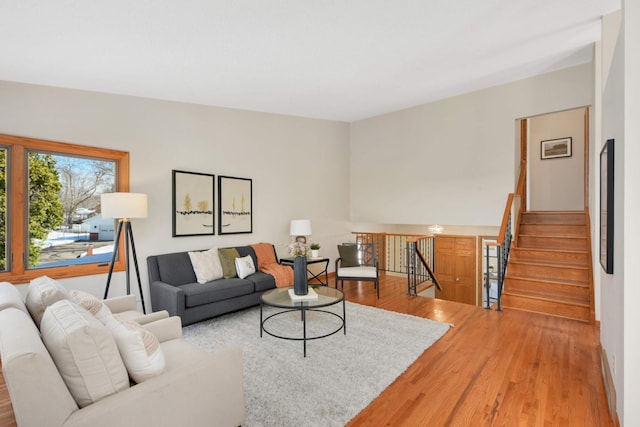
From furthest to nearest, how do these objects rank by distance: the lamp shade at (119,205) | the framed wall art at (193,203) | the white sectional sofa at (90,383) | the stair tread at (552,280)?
the framed wall art at (193,203) < the stair tread at (552,280) < the lamp shade at (119,205) < the white sectional sofa at (90,383)

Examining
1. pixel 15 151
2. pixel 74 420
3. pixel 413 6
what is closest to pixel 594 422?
pixel 74 420

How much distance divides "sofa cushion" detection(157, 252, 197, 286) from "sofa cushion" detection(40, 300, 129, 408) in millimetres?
2585

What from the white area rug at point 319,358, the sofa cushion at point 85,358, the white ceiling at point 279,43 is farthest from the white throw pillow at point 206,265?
the sofa cushion at point 85,358

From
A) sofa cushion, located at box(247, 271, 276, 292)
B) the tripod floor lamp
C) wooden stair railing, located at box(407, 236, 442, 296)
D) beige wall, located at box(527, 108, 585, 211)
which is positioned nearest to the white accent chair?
wooden stair railing, located at box(407, 236, 442, 296)

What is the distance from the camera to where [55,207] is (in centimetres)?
349

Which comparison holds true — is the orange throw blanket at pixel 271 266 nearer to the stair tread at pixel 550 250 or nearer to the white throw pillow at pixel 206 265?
the white throw pillow at pixel 206 265

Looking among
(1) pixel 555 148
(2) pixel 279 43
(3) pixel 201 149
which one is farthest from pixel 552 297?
(3) pixel 201 149

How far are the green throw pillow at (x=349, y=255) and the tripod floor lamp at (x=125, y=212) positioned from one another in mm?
3029

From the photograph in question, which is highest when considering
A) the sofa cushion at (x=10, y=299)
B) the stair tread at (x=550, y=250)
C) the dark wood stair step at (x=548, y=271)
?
the sofa cushion at (x=10, y=299)

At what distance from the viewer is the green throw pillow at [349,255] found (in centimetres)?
548

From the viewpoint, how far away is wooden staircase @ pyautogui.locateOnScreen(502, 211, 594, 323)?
401 cm

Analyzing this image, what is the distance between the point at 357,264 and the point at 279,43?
3.66 m

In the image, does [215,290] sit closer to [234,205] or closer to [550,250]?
[234,205]

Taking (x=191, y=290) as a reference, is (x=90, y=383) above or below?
above
